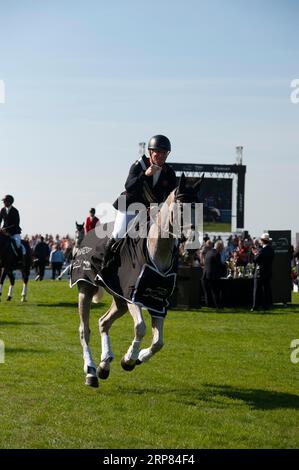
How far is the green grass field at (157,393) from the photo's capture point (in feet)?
24.7

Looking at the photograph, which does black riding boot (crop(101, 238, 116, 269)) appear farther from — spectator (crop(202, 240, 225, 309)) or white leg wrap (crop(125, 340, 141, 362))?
spectator (crop(202, 240, 225, 309))

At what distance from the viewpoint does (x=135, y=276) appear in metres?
9.26

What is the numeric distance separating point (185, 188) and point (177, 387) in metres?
2.99

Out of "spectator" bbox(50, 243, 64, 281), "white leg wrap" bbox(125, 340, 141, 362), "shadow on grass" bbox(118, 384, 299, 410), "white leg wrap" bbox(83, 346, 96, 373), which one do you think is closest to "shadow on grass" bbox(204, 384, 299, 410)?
"shadow on grass" bbox(118, 384, 299, 410)

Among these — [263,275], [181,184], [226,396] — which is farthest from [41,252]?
[181,184]

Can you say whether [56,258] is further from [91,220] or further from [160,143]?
[160,143]

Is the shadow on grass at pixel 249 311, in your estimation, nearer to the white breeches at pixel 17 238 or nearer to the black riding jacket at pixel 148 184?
the white breeches at pixel 17 238

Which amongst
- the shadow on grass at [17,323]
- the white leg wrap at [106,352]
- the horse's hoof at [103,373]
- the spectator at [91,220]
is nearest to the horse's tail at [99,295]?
the white leg wrap at [106,352]

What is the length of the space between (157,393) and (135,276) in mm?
1624

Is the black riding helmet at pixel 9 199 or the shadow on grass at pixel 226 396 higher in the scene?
the black riding helmet at pixel 9 199

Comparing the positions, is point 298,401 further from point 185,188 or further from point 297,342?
point 297,342

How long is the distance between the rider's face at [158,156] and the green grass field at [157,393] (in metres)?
2.92

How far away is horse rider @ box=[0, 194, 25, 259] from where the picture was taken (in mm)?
21812

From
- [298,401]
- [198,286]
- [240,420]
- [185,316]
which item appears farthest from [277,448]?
[198,286]
